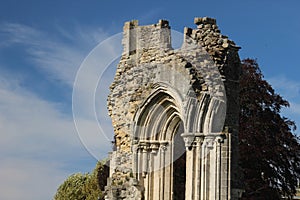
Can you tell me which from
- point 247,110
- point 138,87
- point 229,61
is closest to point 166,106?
point 138,87

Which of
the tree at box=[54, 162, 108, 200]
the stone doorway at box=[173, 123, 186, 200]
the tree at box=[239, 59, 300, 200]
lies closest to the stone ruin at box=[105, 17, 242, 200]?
the stone doorway at box=[173, 123, 186, 200]

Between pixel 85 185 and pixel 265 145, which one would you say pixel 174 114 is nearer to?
pixel 265 145

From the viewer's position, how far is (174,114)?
15.2 metres

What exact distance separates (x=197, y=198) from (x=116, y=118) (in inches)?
127

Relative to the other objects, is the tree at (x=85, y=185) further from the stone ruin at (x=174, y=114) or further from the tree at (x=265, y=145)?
the stone ruin at (x=174, y=114)

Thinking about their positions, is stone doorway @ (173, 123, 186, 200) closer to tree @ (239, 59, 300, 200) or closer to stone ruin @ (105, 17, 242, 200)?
stone ruin @ (105, 17, 242, 200)

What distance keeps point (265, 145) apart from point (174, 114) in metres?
7.77

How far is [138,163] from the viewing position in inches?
609

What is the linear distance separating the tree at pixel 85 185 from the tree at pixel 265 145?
7115 millimetres

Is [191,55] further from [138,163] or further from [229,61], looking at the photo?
[138,163]

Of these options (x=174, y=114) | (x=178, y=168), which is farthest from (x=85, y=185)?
(x=174, y=114)

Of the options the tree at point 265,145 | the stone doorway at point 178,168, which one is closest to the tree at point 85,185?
the tree at point 265,145

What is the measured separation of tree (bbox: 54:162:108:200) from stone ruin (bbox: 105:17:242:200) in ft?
38.1

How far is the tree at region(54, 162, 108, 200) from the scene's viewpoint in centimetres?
2808
